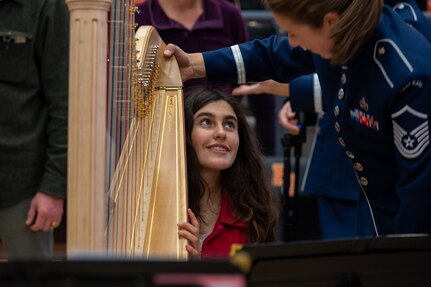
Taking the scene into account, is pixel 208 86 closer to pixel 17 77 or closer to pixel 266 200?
pixel 266 200

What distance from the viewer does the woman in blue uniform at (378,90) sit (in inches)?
85.9

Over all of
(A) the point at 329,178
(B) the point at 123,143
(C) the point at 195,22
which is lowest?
(A) the point at 329,178

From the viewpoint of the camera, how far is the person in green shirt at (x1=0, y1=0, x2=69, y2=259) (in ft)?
8.71

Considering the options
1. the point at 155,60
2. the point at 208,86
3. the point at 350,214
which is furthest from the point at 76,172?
the point at 350,214

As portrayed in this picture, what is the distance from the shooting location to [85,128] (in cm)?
168

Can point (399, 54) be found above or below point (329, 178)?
above

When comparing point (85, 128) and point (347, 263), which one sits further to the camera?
point (347, 263)

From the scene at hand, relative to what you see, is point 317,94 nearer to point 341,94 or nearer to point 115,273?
point 341,94

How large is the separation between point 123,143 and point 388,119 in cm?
69

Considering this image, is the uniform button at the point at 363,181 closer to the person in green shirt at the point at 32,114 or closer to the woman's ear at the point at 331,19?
the woman's ear at the point at 331,19

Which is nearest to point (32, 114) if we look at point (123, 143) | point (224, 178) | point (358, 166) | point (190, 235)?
point (123, 143)

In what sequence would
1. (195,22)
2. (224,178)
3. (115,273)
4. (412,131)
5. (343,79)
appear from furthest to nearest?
(195,22), (224,178), (343,79), (412,131), (115,273)

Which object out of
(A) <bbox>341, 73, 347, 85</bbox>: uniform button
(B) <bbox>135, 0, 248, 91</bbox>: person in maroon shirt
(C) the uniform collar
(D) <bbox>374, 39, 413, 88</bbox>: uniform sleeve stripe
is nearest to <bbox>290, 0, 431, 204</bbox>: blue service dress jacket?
(B) <bbox>135, 0, 248, 91</bbox>: person in maroon shirt

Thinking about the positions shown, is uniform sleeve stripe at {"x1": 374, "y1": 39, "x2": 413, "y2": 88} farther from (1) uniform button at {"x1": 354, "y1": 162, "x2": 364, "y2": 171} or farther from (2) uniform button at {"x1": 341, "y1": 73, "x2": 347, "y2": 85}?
(1) uniform button at {"x1": 354, "y1": 162, "x2": 364, "y2": 171}
